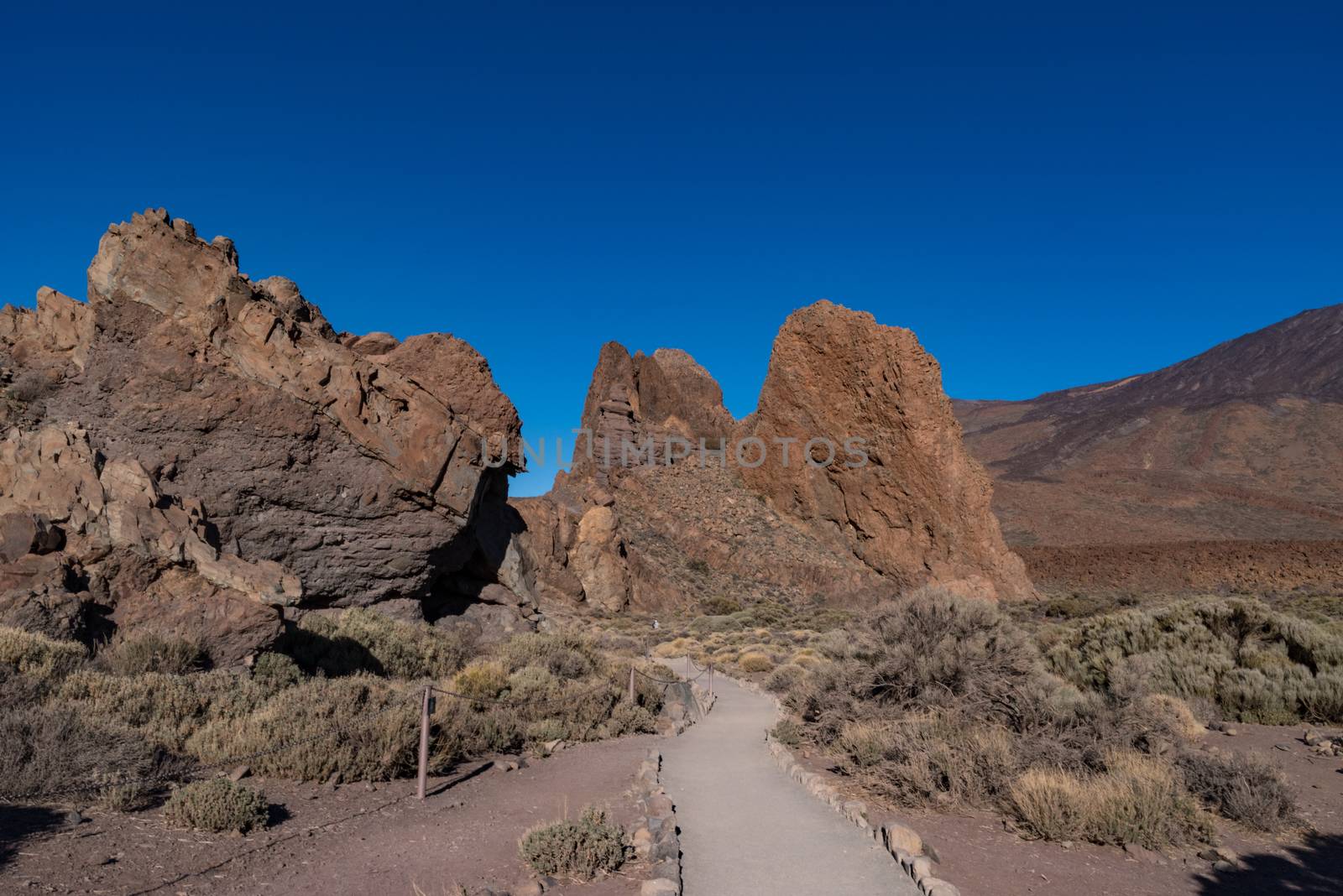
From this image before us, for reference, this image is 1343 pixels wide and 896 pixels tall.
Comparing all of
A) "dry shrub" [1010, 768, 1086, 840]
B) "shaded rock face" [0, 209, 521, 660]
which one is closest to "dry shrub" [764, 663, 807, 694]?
"shaded rock face" [0, 209, 521, 660]

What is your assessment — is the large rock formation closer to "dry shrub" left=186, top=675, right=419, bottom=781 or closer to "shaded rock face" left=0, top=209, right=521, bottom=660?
"shaded rock face" left=0, top=209, right=521, bottom=660

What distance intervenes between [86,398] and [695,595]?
2940 cm

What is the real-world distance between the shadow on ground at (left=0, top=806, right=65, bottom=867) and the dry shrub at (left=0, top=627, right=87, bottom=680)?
7.67 ft

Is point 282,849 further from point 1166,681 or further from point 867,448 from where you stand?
point 867,448

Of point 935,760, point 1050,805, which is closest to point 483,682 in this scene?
point 935,760

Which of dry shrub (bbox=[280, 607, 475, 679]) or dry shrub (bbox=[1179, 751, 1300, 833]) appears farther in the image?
dry shrub (bbox=[280, 607, 475, 679])

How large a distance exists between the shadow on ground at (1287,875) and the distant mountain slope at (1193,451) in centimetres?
6161

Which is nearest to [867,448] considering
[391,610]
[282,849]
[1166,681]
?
[1166,681]

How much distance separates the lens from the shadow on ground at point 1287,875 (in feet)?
17.2

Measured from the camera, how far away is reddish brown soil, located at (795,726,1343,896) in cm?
520

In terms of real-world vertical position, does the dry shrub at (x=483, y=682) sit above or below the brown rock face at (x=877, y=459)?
below

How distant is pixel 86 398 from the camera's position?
12969 millimetres

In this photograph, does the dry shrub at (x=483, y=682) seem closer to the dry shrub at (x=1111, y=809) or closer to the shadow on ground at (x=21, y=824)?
the shadow on ground at (x=21, y=824)

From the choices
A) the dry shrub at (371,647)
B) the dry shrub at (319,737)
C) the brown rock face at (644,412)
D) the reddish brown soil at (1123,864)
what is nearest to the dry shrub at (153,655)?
the dry shrub at (319,737)
